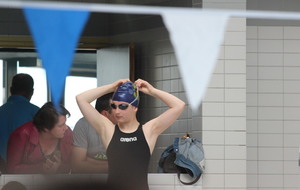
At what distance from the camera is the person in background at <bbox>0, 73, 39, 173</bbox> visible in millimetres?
8922

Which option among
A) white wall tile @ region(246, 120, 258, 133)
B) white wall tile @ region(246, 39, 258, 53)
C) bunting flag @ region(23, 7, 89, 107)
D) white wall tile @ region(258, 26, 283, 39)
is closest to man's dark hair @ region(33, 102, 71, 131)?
white wall tile @ region(246, 120, 258, 133)

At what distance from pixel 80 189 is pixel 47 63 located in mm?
1562

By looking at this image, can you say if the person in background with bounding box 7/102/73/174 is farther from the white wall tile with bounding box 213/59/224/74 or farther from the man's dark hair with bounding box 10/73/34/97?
the white wall tile with bounding box 213/59/224/74

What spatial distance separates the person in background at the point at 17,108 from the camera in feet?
29.3

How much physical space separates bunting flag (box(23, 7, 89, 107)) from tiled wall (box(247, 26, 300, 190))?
532cm

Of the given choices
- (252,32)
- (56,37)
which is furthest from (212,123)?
(56,37)

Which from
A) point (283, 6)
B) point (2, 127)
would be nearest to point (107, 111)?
point (2, 127)

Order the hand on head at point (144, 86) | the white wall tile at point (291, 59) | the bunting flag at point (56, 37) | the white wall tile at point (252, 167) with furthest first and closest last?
1. the white wall tile at point (291, 59)
2. the white wall tile at point (252, 167)
3. the hand on head at point (144, 86)
4. the bunting flag at point (56, 37)

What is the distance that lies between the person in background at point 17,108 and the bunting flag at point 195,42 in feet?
15.1

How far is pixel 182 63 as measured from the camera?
4418 millimetres

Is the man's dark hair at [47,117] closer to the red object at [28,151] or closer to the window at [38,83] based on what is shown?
the red object at [28,151]

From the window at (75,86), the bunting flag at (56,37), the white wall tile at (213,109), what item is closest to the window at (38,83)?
the window at (75,86)

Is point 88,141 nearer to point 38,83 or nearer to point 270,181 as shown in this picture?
point 38,83

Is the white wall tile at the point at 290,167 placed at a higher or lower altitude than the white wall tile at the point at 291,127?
lower
